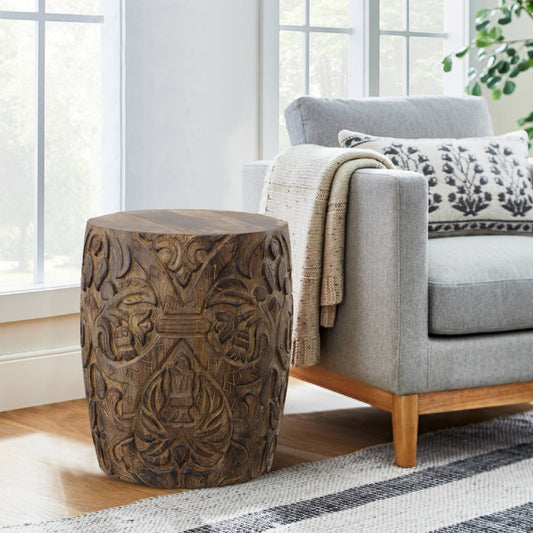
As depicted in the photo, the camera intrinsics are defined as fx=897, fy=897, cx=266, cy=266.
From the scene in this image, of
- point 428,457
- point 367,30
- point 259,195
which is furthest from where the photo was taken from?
point 367,30

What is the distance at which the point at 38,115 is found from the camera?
2578 millimetres

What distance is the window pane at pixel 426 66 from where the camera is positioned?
134 inches

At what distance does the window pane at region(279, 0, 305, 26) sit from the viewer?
3.06 m

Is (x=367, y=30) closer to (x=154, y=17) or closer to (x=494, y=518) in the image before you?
(x=154, y=17)

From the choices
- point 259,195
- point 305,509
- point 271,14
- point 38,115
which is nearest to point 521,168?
point 259,195

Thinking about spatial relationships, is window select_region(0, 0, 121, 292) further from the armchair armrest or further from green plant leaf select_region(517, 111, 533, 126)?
green plant leaf select_region(517, 111, 533, 126)

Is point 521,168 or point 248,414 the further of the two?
point 521,168

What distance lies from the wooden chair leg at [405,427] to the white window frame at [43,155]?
1.05 meters

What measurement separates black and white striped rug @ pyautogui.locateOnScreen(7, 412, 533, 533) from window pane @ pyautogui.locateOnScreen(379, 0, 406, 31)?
5.79 ft

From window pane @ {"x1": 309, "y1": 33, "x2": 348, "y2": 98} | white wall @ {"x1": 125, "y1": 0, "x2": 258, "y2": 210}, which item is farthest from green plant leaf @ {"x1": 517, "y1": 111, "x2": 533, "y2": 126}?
white wall @ {"x1": 125, "y1": 0, "x2": 258, "y2": 210}

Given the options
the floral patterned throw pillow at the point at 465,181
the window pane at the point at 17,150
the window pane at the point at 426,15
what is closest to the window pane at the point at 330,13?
the window pane at the point at 426,15

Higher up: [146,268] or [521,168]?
[521,168]

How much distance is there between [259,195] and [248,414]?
2.60 feet

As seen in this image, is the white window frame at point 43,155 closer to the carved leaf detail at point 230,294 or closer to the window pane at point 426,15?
the carved leaf detail at point 230,294
